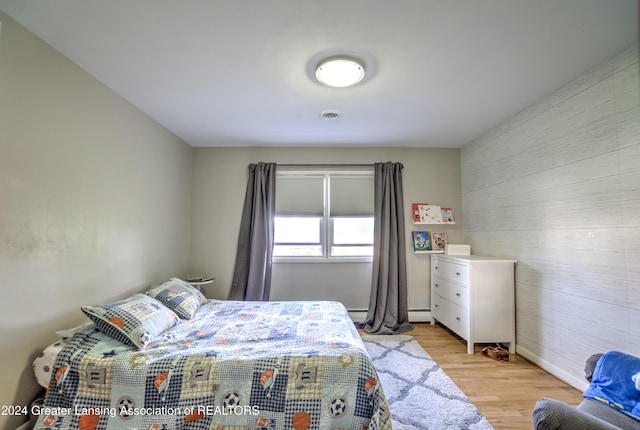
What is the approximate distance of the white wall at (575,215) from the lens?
74.5 inches

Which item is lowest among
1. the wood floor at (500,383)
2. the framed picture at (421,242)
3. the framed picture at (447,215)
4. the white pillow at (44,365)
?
the wood floor at (500,383)

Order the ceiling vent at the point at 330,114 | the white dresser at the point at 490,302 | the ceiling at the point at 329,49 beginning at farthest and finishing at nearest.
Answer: the white dresser at the point at 490,302 < the ceiling vent at the point at 330,114 < the ceiling at the point at 329,49

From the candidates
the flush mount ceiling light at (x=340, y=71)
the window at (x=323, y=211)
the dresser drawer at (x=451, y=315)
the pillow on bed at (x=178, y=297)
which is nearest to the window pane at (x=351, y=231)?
the window at (x=323, y=211)

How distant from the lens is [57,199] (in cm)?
187

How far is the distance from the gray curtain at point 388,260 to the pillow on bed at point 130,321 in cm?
257

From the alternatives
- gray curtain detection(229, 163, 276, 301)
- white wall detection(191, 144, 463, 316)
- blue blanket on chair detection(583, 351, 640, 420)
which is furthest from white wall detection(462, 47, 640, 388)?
gray curtain detection(229, 163, 276, 301)

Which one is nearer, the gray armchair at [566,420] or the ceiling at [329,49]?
the gray armchair at [566,420]

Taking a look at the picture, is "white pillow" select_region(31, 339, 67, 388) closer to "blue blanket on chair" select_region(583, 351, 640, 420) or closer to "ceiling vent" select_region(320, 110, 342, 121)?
"ceiling vent" select_region(320, 110, 342, 121)

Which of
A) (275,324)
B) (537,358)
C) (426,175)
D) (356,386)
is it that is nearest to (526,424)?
(537,358)

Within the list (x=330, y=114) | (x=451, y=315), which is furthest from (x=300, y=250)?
(x=451, y=315)

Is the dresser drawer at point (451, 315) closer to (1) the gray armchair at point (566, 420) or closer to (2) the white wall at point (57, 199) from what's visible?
(1) the gray armchair at point (566, 420)

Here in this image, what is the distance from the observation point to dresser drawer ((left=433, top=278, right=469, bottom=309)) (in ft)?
9.97

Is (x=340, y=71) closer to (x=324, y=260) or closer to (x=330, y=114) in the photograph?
(x=330, y=114)

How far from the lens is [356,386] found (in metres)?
1.55
